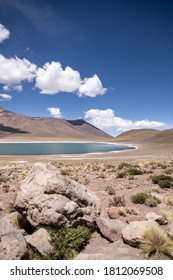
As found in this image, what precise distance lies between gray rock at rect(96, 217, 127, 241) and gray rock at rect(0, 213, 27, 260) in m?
2.88

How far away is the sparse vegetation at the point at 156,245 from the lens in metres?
6.99

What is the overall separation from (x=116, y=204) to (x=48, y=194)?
15.3 ft

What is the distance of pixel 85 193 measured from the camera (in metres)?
9.69

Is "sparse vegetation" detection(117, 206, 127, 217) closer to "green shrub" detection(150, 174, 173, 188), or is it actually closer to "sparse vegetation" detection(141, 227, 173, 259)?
"sparse vegetation" detection(141, 227, 173, 259)

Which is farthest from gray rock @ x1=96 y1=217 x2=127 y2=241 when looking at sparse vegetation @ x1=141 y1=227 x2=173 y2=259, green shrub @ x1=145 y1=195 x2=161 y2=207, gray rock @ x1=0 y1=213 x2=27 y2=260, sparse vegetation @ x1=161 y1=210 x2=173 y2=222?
green shrub @ x1=145 y1=195 x2=161 y2=207

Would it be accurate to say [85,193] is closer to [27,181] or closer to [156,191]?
[27,181]

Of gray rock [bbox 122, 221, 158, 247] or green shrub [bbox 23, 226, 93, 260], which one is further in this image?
gray rock [bbox 122, 221, 158, 247]

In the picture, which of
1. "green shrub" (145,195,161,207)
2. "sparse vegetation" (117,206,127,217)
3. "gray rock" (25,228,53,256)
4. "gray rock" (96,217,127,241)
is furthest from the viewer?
"green shrub" (145,195,161,207)

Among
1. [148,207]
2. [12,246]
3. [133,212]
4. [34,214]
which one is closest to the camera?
[12,246]

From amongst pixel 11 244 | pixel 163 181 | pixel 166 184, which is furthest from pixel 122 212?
pixel 163 181

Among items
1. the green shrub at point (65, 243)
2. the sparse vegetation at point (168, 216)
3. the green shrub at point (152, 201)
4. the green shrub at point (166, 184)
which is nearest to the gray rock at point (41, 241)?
the green shrub at point (65, 243)

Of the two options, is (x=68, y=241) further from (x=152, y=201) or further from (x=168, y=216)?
(x=152, y=201)

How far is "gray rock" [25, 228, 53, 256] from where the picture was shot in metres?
7.19
